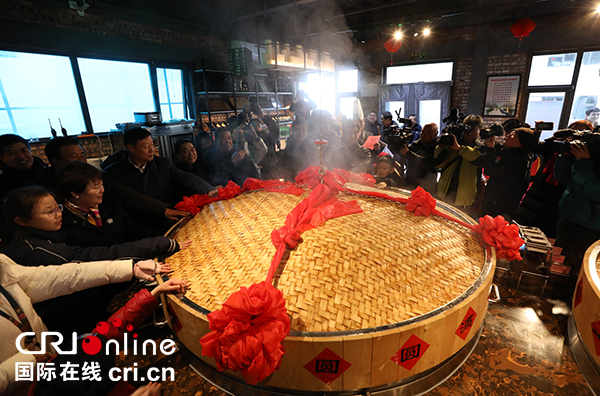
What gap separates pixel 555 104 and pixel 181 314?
1120 cm

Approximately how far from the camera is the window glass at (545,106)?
8461 mm

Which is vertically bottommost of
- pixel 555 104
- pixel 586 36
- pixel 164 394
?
pixel 164 394

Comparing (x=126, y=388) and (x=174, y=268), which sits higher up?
(x=174, y=268)

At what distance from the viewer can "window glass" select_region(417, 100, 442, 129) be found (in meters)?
10.2

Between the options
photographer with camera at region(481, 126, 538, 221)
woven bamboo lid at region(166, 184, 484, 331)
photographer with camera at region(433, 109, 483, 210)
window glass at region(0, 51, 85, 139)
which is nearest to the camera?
woven bamboo lid at region(166, 184, 484, 331)

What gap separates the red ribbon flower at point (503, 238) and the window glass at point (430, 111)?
9607 millimetres

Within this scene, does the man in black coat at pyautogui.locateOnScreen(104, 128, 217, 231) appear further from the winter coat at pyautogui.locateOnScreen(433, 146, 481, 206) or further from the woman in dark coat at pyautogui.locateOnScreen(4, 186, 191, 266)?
the winter coat at pyautogui.locateOnScreen(433, 146, 481, 206)

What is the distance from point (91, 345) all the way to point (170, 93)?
8.40 metres

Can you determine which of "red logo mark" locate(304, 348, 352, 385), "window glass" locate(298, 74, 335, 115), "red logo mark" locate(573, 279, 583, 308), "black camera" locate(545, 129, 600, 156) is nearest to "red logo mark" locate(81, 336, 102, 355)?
"red logo mark" locate(304, 348, 352, 385)

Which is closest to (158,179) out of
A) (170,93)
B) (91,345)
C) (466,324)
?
(91,345)

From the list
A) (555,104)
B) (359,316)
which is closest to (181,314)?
(359,316)

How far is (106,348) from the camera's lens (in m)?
1.33

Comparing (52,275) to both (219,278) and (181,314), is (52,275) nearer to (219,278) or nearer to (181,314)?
(181,314)

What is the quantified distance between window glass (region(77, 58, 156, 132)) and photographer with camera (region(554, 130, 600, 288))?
8271 millimetres
